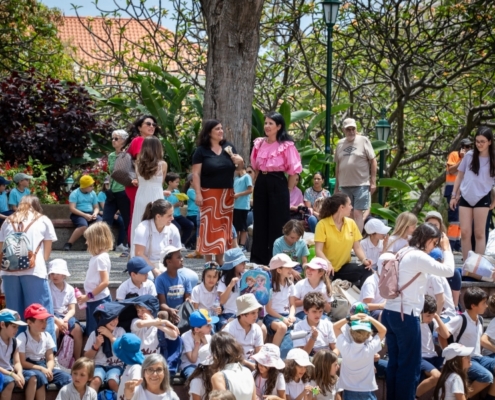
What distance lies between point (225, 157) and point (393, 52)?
8.49m

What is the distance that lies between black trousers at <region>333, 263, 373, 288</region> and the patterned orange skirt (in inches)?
53.5

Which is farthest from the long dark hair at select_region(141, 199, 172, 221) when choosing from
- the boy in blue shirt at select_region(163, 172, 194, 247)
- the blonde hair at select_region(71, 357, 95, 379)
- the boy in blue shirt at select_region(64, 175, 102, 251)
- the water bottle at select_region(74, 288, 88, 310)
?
the boy in blue shirt at select_region(64, 175, 102, 251)

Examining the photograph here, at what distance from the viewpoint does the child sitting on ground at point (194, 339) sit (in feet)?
27.4

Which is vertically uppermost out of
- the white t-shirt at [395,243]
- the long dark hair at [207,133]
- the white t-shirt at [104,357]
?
the long dark hair at [207,133]

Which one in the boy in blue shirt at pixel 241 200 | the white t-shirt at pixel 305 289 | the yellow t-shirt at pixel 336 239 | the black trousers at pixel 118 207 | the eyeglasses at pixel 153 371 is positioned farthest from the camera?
the boy in blue shirt at pixel 241 200

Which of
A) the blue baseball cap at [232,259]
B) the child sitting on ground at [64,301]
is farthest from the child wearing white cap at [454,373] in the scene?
the child sitting on ground at [64,301]

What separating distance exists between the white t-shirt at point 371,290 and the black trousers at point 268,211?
160cm

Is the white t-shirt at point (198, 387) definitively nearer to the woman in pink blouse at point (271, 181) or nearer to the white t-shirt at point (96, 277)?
the white t-shirt at point (96, 277)

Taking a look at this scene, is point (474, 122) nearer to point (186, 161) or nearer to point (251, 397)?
point (186, 161)

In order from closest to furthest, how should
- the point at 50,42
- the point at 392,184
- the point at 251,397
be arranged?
the point at 251,397
the point at 392,184
the point at 50,42

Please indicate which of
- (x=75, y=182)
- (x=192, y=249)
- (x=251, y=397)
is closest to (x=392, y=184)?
(x=192, y=249)

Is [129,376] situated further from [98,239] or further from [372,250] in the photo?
[372,250]

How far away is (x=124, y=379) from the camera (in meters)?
7.91

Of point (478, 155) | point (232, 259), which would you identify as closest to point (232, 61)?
point (478, 155)
